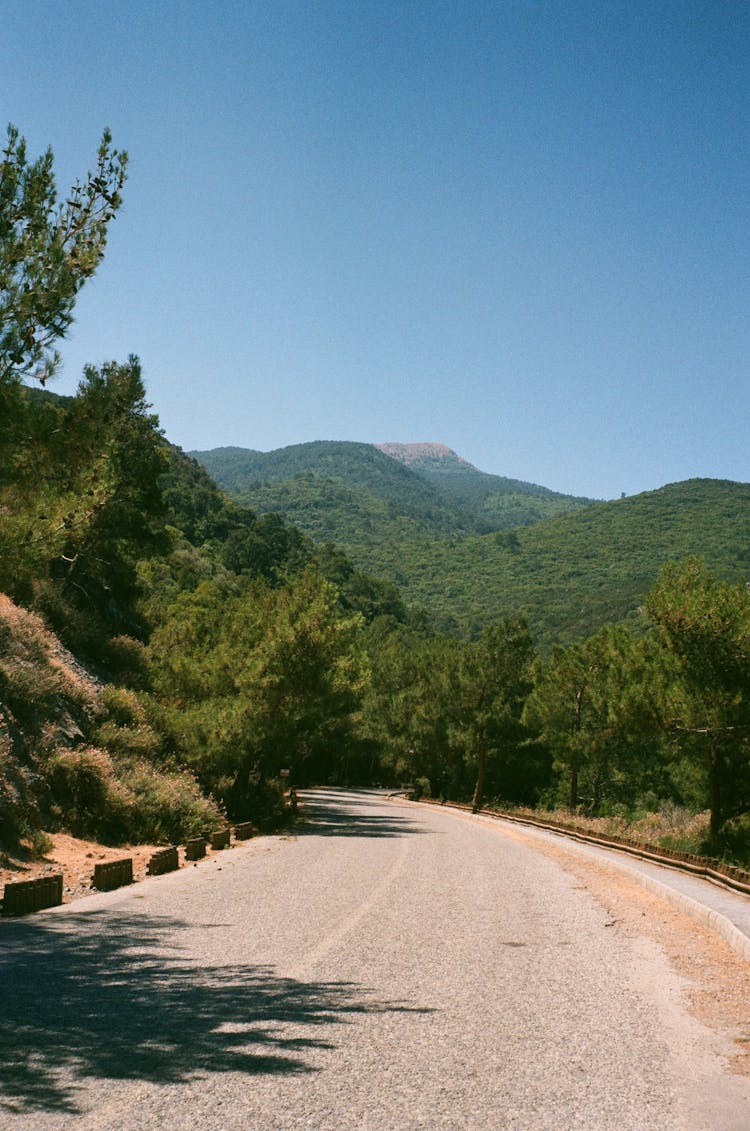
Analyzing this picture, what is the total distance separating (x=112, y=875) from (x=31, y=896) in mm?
2711

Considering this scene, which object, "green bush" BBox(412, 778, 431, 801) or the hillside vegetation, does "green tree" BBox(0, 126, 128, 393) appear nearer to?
the hillside vegetation

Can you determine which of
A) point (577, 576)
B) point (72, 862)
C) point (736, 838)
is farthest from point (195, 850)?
point (577, 576)

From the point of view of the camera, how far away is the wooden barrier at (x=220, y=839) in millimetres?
21875

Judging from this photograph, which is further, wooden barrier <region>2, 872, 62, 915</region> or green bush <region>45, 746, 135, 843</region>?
green bush <region>45, 746, 135, 843</region>

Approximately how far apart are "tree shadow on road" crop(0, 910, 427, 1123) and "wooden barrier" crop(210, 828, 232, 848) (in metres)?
12.0

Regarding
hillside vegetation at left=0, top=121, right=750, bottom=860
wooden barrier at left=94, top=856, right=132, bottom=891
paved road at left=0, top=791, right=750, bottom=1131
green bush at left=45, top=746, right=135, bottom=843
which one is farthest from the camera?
green bush at left=45, top=746, right=135, bottom=843

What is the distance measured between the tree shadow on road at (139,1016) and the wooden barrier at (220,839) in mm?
12029

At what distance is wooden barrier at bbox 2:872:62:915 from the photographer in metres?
11.6

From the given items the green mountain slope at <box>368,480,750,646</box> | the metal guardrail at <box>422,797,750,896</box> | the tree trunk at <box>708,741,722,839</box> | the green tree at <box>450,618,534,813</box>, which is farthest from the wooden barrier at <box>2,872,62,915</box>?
the green mountain slope at <box>368,480,750,646</box>

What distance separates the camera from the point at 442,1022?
23.1ft

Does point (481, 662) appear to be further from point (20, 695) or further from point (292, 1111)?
point (292, 1111)

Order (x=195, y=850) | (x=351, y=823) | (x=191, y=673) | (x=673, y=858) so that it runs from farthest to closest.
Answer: (x=351, y=823) → (x=191, y=673) → (x=673, y=858) → (x=195, y=850)

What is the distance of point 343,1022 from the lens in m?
6.87

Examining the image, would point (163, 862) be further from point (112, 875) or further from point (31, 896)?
point (31, 896)
